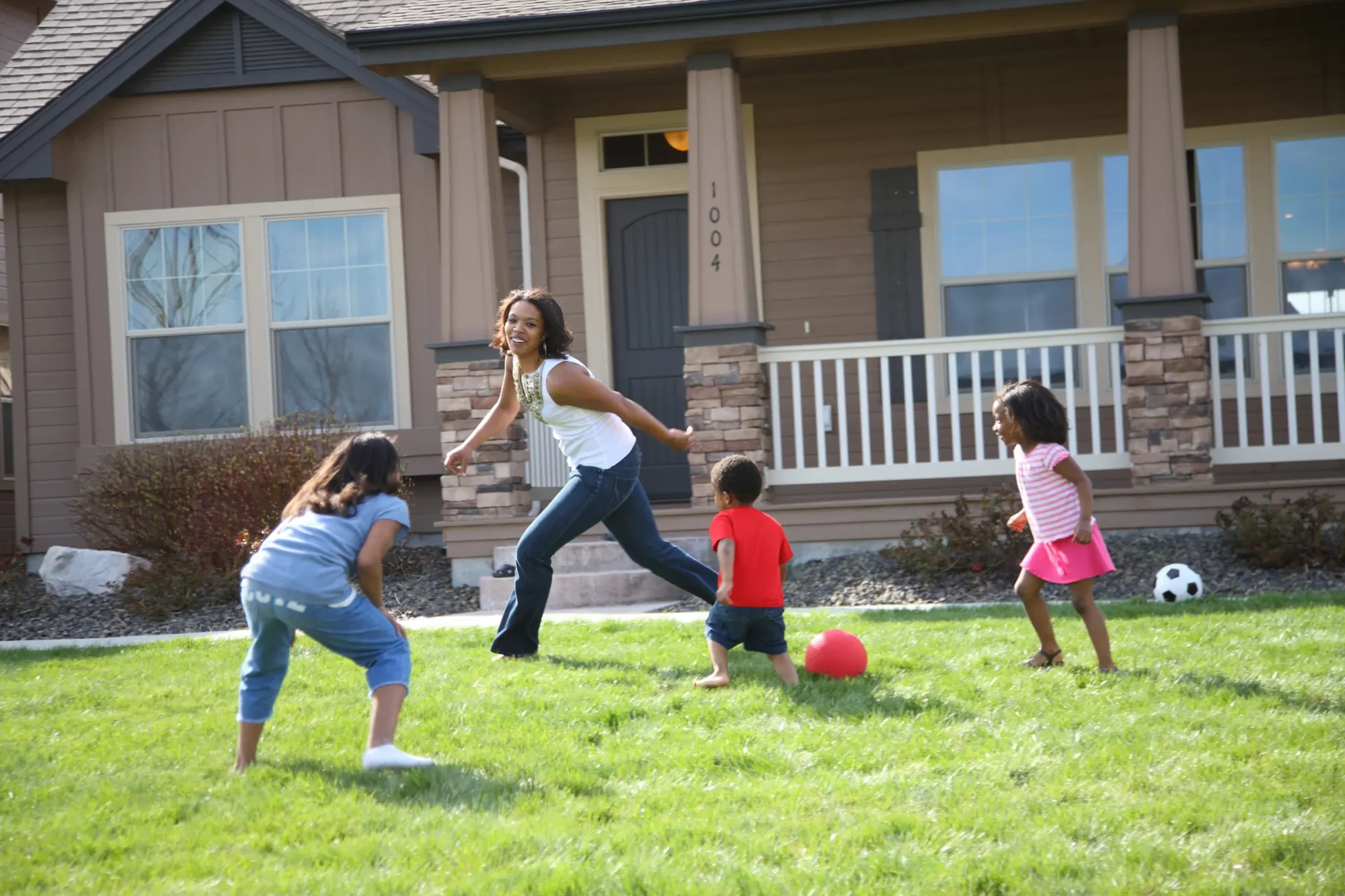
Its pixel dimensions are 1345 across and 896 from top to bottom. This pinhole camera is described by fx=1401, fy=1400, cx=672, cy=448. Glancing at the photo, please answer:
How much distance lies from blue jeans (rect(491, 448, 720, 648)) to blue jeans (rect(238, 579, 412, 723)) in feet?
5.70

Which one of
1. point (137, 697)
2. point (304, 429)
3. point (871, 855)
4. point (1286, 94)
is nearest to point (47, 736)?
point (137, 697)

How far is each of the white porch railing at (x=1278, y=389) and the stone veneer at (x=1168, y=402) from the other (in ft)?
0.70

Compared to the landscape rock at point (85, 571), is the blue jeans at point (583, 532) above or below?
above

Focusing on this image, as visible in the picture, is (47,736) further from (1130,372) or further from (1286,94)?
(1286,94)

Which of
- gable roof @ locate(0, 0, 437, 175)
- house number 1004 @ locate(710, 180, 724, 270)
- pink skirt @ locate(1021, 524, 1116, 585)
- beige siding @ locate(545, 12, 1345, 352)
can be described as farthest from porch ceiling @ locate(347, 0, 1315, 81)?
pink skirt @ locate(1021, 524, 1116, 585)

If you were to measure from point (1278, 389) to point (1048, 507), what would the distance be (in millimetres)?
5844

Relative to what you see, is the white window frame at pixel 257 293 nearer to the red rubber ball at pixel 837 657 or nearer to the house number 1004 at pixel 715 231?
the house number 1004 at pixel 715 231

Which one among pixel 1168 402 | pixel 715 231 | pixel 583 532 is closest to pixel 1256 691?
pixel 583 532

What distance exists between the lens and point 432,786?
3.94m

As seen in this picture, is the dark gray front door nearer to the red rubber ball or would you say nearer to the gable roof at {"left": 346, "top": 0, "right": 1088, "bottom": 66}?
the gable roof at {"left": 346, "top": 0, "right": 1088, "bottom": 66}

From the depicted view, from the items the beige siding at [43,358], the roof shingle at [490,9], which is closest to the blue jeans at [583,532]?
the roof shingle at [490,9]

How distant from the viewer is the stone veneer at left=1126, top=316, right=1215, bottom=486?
902 cm

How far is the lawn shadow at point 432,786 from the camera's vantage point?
378cm

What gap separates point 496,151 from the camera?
33.6 ft
